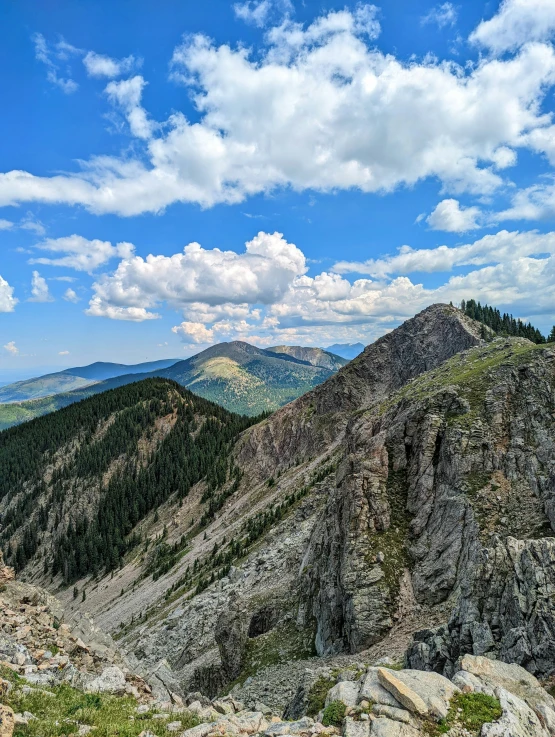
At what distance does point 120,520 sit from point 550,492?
15514 centimetres

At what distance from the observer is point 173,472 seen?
16562 cm

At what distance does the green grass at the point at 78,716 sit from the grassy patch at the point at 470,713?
27.3 feet

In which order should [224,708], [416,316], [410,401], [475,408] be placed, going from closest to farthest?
[224,708] < [475,408] < [410,401] < [416,316]

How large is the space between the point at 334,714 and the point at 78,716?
8.37m

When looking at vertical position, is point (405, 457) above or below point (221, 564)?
above

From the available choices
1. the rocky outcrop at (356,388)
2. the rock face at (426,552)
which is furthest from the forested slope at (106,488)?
the rock face at (426,552)

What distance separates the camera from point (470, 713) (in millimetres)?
12289

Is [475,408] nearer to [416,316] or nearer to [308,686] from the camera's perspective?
[308,686]

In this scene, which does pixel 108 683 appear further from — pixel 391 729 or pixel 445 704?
pixel 445 704

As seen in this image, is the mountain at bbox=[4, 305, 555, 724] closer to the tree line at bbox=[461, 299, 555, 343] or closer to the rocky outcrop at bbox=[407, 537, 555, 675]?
the rocky outcrop at bbox=[407, 537, 555, 675]

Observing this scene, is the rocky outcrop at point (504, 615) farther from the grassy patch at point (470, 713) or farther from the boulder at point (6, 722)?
the boulder at point (6, 722)

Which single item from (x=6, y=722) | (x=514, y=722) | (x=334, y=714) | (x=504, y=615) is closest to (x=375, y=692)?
(x=334, y=714)

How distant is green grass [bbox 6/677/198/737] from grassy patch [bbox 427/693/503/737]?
8309 millimetres

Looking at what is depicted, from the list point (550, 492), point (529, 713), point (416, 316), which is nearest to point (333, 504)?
point (550, 492)
